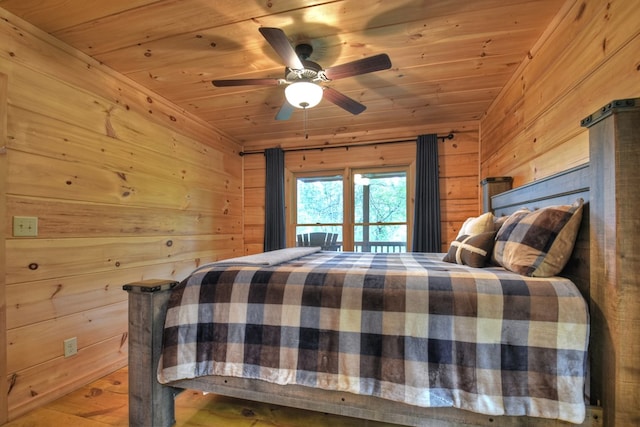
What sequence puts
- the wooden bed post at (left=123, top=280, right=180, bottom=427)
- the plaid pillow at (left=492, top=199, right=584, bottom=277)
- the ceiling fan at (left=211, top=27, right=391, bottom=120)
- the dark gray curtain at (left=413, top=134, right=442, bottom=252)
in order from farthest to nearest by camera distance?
the dark gray curtain at (left=413, top=134, right=442, bottom=252) < the ceiling fan at (left=211, top=27, right=391, bottom=120) < the wooden bed post at (left=123, top=280, right=180, bottom=427) < the plaid pillow at (left=492, top=199, right=584, bottom=277)

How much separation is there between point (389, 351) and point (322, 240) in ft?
9.03

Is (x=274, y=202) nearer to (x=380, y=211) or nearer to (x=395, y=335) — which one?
(x=380, y=211)

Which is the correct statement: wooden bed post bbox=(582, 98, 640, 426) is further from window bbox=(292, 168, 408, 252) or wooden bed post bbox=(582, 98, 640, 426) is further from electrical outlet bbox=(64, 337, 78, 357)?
electrical outlet bbox=(64, 337, 78, 357)

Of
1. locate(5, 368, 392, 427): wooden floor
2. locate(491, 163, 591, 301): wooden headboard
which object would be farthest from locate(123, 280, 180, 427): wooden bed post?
locate(491, 163, 591, 301): wooden headboard

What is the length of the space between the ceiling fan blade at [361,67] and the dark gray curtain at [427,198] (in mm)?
1899

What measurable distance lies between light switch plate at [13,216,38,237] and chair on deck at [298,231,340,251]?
2.72 m

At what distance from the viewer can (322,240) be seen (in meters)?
3.81

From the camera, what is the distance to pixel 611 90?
1255 millimetres

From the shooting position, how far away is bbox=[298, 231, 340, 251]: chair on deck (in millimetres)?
A: 3785

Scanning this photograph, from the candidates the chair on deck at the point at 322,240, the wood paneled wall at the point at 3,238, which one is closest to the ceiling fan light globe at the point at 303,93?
the wood paneled wall at the point at 3,238

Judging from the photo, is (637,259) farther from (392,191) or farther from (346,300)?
(392,191)

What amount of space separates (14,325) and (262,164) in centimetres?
291

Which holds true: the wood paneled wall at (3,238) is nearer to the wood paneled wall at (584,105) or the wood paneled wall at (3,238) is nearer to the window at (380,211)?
the wood paneled wall at (584,105)

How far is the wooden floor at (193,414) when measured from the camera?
57.4 inches
